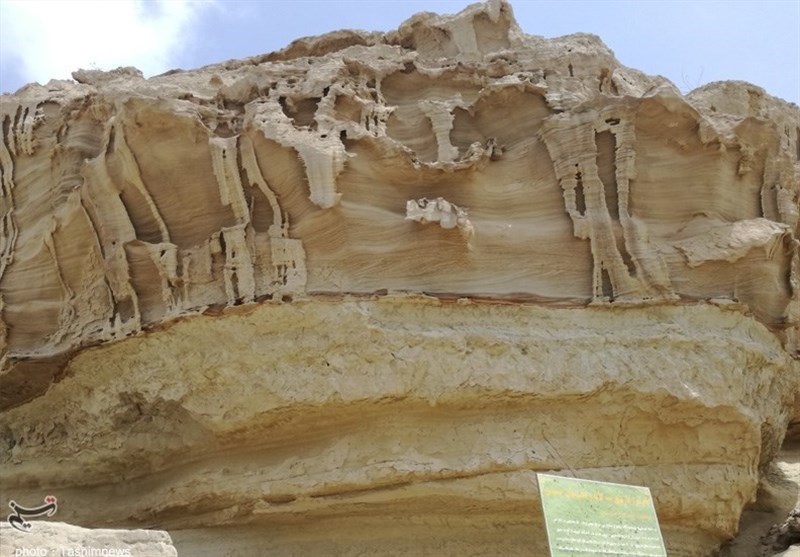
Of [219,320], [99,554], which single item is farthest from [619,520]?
[219,320]

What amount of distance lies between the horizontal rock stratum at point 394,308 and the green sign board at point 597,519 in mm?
1323

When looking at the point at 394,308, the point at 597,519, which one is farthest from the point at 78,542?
the point at 597,519

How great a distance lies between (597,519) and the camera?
4285mm

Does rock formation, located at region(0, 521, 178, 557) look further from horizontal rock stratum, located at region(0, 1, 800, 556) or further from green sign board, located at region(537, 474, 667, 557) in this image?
green sign board, located at region(537, 474, 667, 557)

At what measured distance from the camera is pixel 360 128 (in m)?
6.54

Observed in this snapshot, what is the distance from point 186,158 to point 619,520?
4.27m

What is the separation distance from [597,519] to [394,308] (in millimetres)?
2319

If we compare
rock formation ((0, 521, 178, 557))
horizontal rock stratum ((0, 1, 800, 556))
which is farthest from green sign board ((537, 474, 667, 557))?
rock formation ((0, 521, 178, 557))

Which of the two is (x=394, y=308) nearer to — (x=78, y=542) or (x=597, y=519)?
(x=597, y=519)

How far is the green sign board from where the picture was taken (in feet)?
13.5

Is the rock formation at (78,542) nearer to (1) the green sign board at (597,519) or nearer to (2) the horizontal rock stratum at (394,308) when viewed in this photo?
(2) the horizontal rock stratum at (394,308)

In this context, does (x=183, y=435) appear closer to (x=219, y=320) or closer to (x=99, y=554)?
(x=219, y=320)

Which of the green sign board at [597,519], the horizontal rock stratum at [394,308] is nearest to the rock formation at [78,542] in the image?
the horizontal rock stratum at [394,308]

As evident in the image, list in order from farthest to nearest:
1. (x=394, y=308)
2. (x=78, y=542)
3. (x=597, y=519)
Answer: (x=394, y=308)
(x=78, y=542)
(x=597, y=519)
